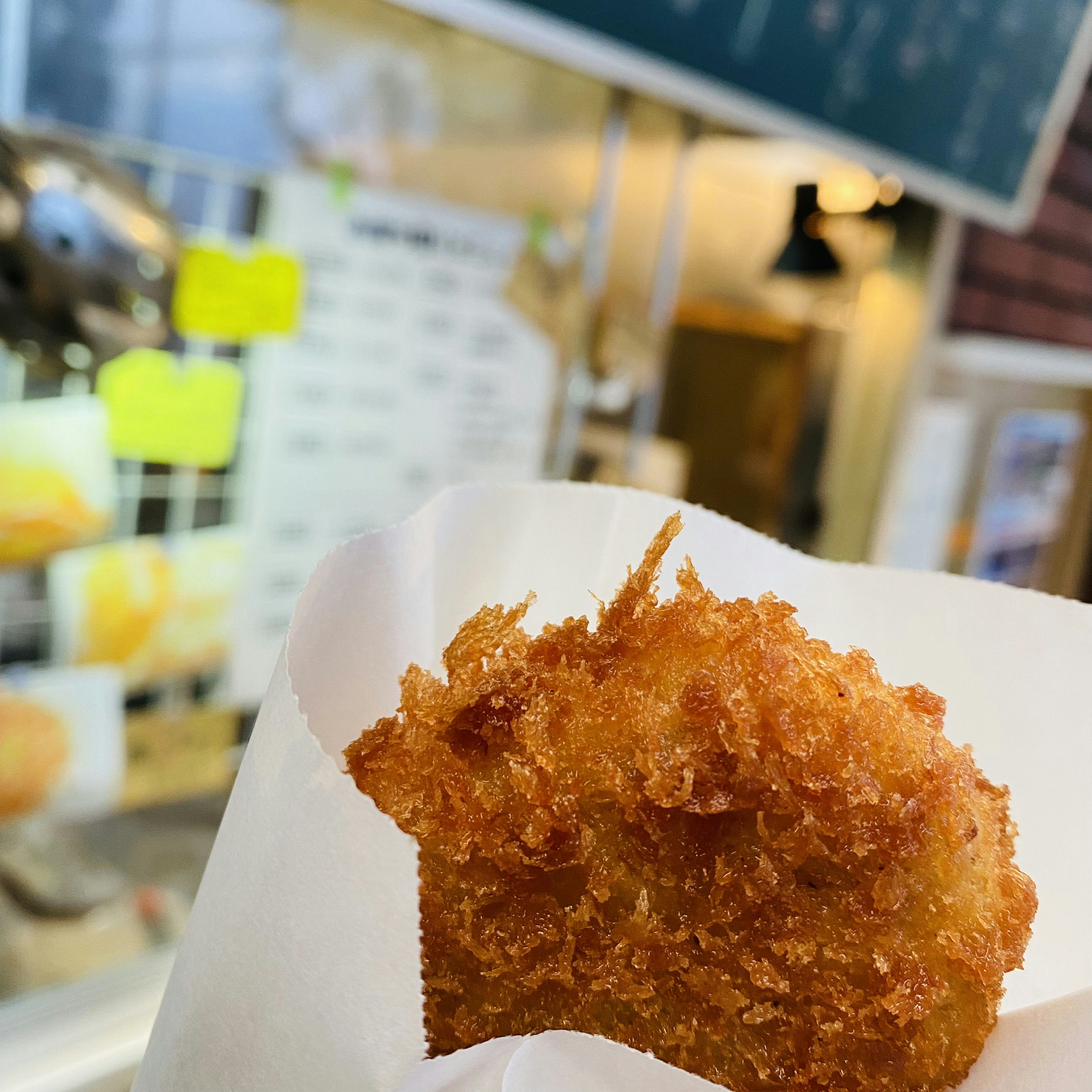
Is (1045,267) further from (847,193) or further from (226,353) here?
(226,353)

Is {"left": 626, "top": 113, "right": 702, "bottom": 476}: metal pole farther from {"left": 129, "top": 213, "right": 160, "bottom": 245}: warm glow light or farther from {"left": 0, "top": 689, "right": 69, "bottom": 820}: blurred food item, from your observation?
{"left": 0, "top": 689, "right": 69, "bottom": 820}: blurred food item

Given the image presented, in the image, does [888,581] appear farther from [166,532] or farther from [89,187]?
[166,532]

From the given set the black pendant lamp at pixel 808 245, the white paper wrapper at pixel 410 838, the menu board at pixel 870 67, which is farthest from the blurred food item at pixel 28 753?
the black pendant lamp at pixel 808 245

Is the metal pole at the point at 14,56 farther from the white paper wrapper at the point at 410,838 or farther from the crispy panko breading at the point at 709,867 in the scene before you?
the crispy panko breading at the point at 709,867

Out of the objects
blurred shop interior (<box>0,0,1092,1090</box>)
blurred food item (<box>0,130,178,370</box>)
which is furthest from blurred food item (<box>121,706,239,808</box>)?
blurred food item (<box>0,130,178,370</box>)

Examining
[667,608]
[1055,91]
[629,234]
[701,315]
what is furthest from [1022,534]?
[667,608]

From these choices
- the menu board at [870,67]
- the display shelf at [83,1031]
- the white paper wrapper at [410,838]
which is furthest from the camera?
the menu board at [870,67]
